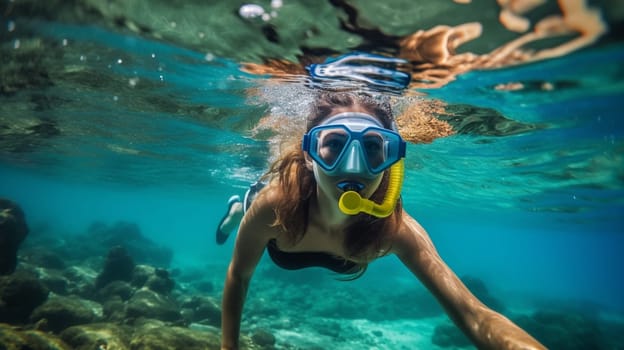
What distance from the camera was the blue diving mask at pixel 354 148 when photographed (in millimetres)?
3709

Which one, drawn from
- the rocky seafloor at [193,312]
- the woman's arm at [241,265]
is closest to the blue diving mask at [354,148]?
the woman's arm at [241,265]

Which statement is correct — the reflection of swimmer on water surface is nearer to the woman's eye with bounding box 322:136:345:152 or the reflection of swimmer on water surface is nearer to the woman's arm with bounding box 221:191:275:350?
the woman's eye with bounding box 322:136:345:152

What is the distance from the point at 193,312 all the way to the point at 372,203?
49.6 feet

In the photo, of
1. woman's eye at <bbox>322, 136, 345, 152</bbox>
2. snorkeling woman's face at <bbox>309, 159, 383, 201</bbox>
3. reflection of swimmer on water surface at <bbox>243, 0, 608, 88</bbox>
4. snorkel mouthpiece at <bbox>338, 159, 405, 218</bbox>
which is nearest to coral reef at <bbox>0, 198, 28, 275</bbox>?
reflection of swimmer on water surface at <bbox>243, 0, 608, 88</bbox>

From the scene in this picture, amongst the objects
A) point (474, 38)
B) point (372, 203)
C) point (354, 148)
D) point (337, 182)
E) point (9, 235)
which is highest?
point (474, 38)

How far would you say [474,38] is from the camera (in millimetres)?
6457

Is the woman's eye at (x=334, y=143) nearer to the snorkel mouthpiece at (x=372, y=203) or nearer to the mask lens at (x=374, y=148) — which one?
the mask lens at (x=374, y=148)

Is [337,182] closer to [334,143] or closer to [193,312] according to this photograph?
[334,143]

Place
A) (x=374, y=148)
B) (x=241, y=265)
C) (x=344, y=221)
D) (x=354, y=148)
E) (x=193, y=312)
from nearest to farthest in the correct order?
1. (x=354, y=148)
2. (x=374, y=148)
3. (x=241, y=265)
4. (x=344, y=221)
5. (x=193, y=312)

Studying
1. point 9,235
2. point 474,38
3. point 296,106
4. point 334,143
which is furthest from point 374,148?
point 9,235

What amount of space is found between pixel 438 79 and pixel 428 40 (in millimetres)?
2045

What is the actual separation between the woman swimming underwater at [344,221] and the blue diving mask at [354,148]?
1cm

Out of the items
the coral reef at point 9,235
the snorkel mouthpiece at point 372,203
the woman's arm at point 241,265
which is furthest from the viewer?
the coral reef at point 9,235

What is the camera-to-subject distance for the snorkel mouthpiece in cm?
345
